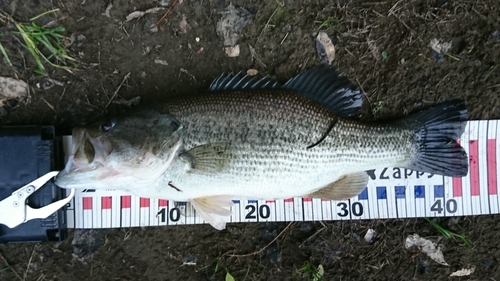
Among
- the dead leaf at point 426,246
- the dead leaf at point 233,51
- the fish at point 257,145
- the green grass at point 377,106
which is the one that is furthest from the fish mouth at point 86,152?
the dead leaf at point 426,246

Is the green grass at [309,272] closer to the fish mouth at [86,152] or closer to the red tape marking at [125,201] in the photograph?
the red tape marking at [125,201]

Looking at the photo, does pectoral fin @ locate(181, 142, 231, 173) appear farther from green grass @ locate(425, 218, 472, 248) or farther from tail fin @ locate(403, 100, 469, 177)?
green grass @ locate(425, 218, 472, 248)

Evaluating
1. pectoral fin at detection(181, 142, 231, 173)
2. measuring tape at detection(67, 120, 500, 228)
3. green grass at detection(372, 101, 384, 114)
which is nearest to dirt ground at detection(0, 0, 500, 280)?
green grass at detection(372, 101, 384, 114)

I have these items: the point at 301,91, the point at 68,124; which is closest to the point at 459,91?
the point at 301,91

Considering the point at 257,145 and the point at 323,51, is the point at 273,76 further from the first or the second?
the point at 257,145

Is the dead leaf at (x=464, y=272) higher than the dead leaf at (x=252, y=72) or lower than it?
lower

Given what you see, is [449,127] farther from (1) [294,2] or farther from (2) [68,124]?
(2) [68,124]
